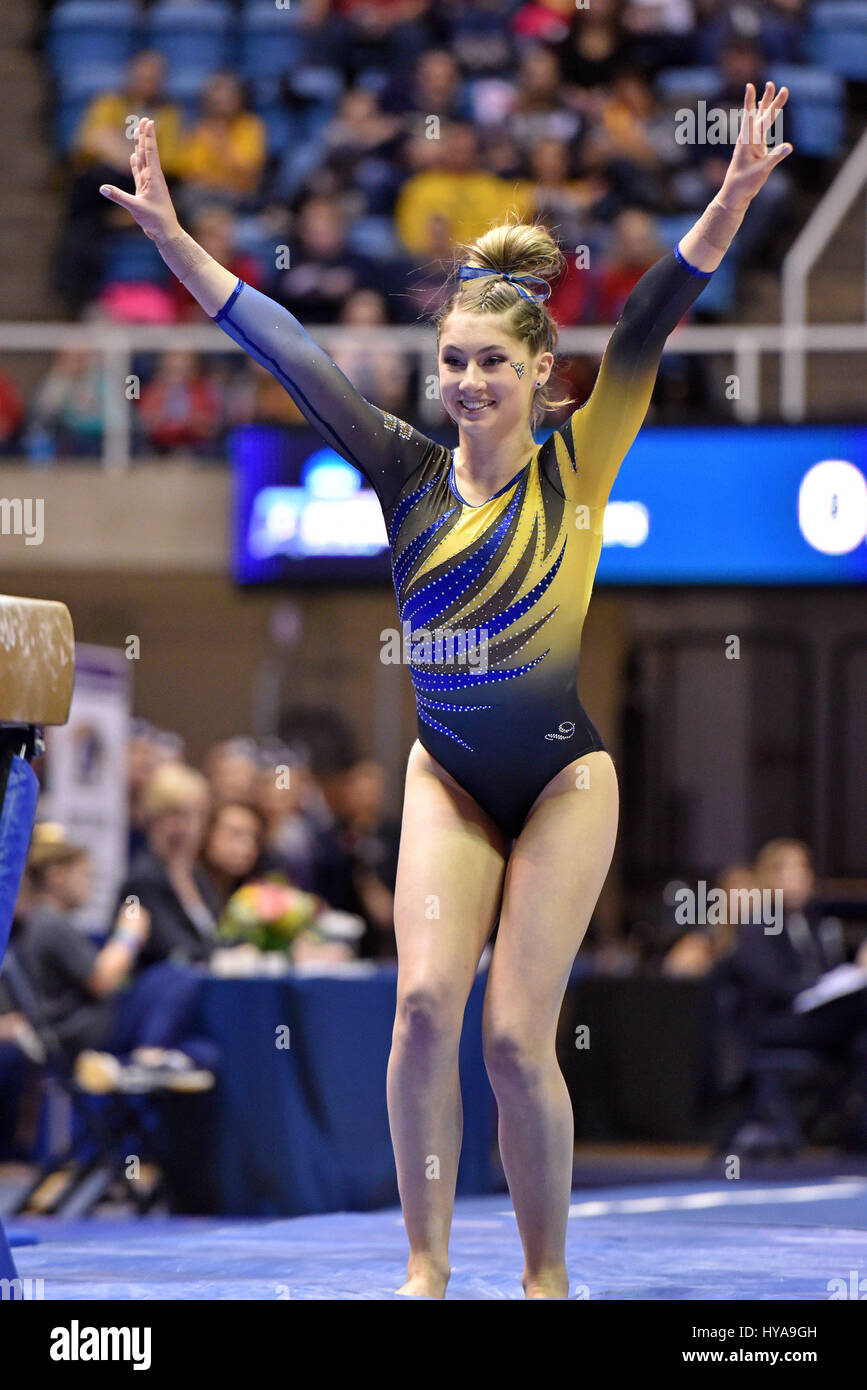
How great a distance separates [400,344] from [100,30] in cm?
438

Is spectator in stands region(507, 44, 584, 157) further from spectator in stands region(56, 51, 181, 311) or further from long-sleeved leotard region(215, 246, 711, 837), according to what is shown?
long-sleeved leotard region(215, 246, 711, 837)

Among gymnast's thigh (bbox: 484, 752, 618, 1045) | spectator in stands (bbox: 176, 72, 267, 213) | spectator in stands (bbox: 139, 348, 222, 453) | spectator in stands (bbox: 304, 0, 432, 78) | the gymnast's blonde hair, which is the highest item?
spectator in stands (bbox: 304, 0, 432, 78)

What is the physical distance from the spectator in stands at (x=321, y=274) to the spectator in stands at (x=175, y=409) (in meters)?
0.76

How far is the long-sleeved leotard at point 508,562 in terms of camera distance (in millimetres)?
3180

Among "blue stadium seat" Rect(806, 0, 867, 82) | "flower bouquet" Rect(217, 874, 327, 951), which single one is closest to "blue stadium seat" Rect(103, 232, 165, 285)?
"blue stadium seat" Rect(806, 0, 867, 82)

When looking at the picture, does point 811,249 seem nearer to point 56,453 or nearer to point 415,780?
point 56,453

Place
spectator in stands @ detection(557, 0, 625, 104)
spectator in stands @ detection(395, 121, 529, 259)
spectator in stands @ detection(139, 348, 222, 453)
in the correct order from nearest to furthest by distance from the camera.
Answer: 1. spectator in stands @ detection(139, 348, 222, 453)
2. spectator in stands @ detection(395, 121, 529, 259)
3. spectator in stands @ detection(557, 0, 625, 104)

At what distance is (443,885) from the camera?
3.08 m

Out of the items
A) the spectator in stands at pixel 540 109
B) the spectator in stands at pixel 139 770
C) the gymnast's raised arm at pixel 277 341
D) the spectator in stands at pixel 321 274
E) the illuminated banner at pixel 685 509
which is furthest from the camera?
the spectator in stands at pixel 540 109

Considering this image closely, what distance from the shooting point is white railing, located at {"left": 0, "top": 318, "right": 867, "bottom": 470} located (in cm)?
912

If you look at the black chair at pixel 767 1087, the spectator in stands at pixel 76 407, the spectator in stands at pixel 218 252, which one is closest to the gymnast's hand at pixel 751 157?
the black chair at pixel 767 1087

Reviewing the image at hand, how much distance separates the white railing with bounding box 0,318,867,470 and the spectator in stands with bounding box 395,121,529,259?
3.33ft

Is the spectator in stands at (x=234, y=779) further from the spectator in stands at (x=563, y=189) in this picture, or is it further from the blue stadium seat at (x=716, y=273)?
the blue stadium seat at (x=716, y=273)

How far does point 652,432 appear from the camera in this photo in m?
8.34
